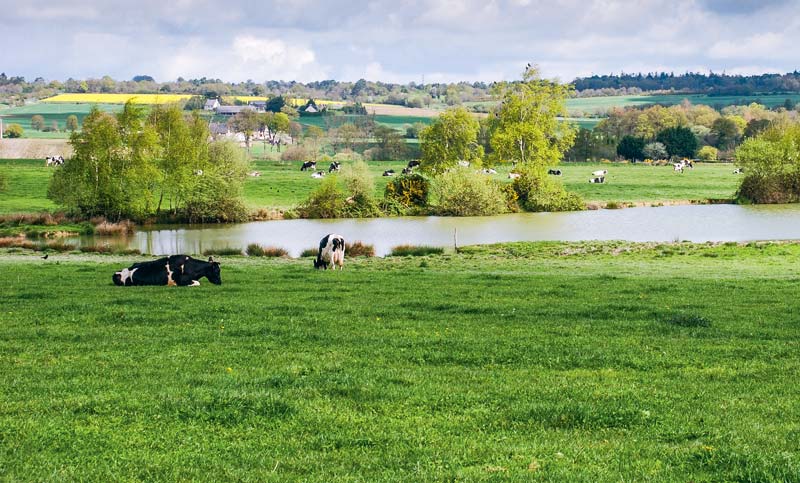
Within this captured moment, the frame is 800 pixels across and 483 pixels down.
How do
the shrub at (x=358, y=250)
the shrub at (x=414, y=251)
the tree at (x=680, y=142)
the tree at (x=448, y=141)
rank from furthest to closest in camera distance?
the tree at (x=680, y=142) → the tree at (x=448, y=141) → the shrub at (x=358, y=250) → the shrub at (x=414, y=251)

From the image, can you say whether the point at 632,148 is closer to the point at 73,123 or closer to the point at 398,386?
the point at 73,123

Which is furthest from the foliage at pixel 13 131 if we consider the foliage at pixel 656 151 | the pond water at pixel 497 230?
the foliage at pixel 656 151

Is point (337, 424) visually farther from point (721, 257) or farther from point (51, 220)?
point (51, 220)

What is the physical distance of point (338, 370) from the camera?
11383mm

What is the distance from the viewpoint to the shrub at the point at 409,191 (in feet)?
253

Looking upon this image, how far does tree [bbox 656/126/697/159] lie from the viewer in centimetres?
14412

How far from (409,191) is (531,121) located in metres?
14.0

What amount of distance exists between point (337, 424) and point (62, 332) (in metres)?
7.64

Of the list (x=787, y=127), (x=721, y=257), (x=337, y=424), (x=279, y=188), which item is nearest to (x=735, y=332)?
(x=337, y=424)

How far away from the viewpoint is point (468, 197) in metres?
72.8

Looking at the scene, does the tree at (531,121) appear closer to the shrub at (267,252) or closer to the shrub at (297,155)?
the shrub at (267,252)

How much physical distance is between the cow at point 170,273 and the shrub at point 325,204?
4805cm

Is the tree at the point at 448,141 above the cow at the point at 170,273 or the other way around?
above

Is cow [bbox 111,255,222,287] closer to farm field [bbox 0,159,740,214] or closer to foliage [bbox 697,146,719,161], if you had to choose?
farm field [bbox 0,159,740,214]
